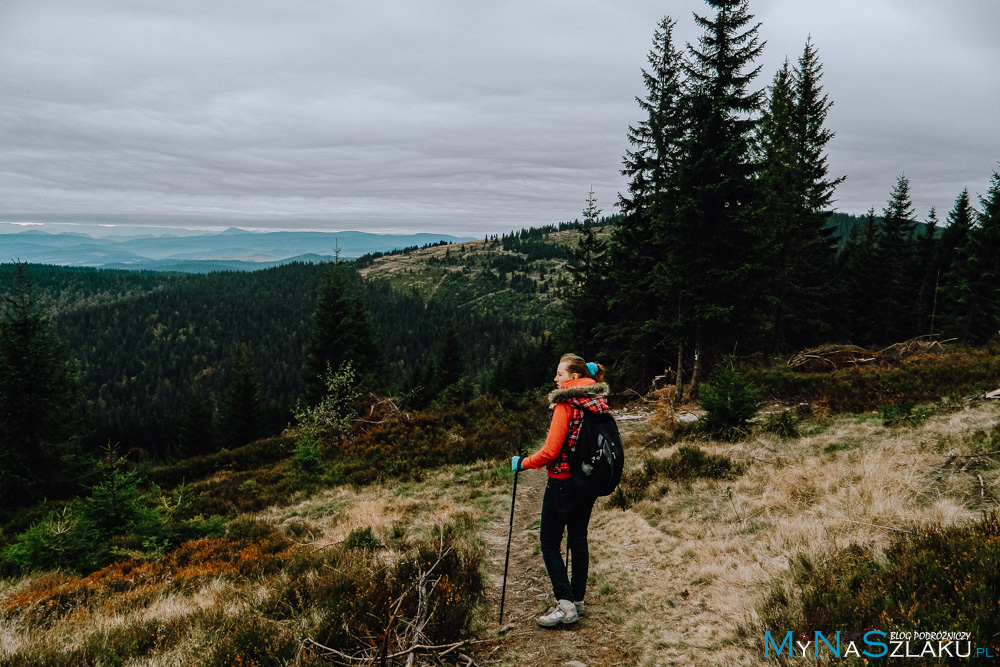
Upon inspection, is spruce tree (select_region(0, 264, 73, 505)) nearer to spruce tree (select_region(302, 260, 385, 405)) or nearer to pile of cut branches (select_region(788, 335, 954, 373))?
spruce tree (select_region(302, 260, 385, 405))

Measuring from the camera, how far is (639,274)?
1884 centimetres

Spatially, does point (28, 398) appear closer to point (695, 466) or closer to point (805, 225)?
point (695, 466)

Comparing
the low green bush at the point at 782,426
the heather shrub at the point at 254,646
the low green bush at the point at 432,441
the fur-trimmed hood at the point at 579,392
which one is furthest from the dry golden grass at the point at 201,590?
the low green bush at the point at 782,426

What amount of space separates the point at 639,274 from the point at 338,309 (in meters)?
21.4

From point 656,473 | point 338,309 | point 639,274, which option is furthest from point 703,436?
point 338,309

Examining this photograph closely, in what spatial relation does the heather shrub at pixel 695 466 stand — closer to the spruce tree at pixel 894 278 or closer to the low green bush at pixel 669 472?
the low green bush at pixel 669 472

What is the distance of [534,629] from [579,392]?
8.19 feet

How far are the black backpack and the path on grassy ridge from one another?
1.40m

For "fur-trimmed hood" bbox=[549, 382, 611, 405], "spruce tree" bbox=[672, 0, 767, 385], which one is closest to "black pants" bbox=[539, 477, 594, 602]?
"fur-trimmed hood" bbox=[549, 382, 611, 405]

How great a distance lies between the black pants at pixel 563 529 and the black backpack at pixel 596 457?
166mm

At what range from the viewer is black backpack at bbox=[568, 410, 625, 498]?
4.01m

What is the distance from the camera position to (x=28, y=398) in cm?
1853

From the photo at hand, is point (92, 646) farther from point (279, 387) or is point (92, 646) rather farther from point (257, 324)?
point (257, 324)

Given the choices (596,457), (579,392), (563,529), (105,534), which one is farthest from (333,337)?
(596,457)
